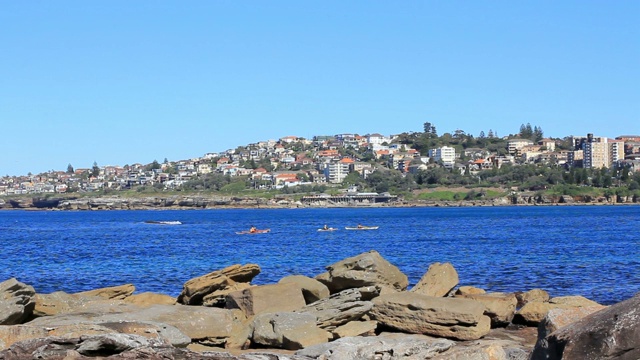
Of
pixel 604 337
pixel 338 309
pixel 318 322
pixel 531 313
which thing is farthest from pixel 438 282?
pixel 604 337

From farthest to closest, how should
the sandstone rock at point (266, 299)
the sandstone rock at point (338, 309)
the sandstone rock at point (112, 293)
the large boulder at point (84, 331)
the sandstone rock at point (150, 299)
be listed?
the sandstone rock at point (112, 293), the sandstone rock at point (150, 299), the sandstone rock at point (266, 299), the sandstone rock at point (338, 309), the large boulder at point (84, 331)

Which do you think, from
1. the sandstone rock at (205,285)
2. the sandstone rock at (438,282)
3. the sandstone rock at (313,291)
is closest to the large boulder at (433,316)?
the sandstone rock at (313,291)

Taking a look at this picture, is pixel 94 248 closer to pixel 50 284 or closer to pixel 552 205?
pixel 50 284

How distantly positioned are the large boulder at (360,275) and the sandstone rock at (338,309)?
2.03 metres

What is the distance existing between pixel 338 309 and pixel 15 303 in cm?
584

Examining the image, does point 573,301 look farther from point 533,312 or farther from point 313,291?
point 313,291

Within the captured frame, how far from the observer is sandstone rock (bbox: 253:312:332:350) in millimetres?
14273

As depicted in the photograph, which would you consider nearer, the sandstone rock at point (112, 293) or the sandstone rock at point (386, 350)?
the sandstone rock at point (386, 350)

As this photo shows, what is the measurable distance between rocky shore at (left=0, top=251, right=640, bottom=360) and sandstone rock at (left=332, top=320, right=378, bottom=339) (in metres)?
0.02

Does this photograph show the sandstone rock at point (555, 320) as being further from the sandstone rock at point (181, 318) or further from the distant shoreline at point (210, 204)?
the distant shoreline at point (210, 204)

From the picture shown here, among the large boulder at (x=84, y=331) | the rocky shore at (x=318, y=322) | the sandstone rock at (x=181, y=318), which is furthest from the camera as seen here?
the sandstone rock at (x=181, y=318)

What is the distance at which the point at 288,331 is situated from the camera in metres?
14.4

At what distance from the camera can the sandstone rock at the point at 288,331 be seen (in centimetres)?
1427

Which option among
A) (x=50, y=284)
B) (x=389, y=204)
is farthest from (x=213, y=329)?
(x=389, y=204)
